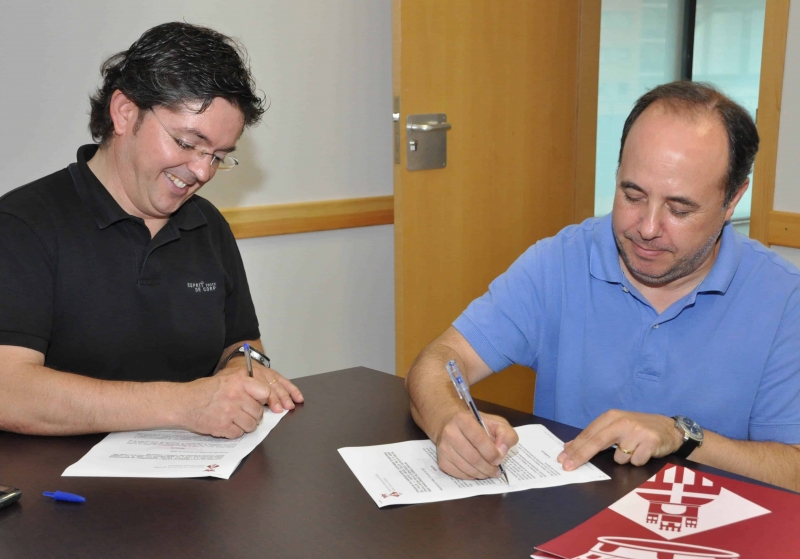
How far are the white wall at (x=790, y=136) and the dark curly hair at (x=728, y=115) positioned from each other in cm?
118

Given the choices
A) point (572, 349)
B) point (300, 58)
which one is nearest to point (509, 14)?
point (300, 58)

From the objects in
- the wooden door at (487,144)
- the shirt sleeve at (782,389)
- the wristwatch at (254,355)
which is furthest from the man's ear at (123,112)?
the shirt sleeve at (782,389)

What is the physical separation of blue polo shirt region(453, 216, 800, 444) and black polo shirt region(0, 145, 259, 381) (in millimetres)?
609

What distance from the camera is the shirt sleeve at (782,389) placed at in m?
1.48

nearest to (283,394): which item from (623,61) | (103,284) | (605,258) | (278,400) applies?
(278,400)

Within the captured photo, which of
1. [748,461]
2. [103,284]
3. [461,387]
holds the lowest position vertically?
[748,461]

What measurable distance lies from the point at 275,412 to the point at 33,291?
1.73 feet

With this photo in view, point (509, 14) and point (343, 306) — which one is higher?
point (509, 14)

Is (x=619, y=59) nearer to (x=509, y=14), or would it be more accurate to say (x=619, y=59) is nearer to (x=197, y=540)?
(x=509, y=14)

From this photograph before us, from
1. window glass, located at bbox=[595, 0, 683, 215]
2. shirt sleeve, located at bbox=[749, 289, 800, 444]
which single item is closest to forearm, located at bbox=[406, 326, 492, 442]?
shirt sleeve, located at bbox=[749, 289, 800, 444]

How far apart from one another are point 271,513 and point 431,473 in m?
0.27

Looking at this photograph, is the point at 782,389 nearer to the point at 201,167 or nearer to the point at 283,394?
the point at 283,394

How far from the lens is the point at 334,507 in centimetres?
113

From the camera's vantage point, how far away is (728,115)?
59.4 inches
